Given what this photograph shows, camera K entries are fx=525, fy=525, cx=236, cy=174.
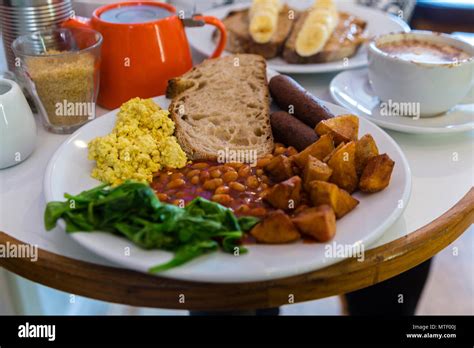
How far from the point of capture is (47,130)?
1.74 m

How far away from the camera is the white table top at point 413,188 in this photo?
4.15 feet

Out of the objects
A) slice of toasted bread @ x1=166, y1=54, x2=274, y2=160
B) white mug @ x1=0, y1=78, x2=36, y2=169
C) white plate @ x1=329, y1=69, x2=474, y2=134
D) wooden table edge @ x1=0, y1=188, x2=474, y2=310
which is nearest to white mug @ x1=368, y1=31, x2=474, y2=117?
white plate @ x1=329, y1=69, x2=474, y2=134

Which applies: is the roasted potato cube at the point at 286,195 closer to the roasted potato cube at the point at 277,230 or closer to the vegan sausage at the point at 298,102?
the roasted potato cube at the point at 277,230

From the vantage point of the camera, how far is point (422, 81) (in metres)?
1.70

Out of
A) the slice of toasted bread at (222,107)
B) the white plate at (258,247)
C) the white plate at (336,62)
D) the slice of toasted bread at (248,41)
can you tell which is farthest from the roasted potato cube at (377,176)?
the slice of toasted bread at (248,41)

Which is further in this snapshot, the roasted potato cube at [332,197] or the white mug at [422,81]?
the white mug at [422,81]

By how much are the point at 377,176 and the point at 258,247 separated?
1.23 ft

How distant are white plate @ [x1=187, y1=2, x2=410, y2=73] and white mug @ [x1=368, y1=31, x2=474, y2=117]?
271mm

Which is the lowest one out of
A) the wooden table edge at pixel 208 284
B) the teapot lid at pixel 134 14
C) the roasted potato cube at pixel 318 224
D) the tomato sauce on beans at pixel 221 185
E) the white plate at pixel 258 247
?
the wooden table edge at pixel 208 284

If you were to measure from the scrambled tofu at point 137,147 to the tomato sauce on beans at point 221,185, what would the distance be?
4cm

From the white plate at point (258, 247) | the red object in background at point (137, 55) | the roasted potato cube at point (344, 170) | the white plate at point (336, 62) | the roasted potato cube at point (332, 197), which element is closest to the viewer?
the white plate at point (258, 247)

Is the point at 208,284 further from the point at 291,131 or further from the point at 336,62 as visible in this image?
the point at 336,62

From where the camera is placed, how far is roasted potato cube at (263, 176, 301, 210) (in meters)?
1.25

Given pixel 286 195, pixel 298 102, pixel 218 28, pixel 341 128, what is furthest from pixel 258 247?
pixel 218 28
